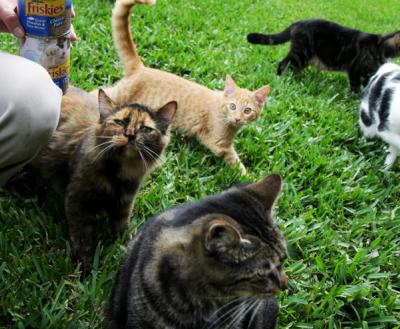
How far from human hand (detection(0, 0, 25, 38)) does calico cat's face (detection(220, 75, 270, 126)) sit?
6.52ft

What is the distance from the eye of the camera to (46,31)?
7.30 ft

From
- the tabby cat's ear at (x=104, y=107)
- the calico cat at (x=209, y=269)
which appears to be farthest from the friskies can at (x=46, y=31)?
the calico cat at (x=209, y=269)

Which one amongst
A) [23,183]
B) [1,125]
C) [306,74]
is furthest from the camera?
[306,74]

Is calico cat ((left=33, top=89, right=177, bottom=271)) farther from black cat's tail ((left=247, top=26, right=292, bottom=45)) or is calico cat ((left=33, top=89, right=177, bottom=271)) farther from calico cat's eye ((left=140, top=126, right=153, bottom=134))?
black cat's tail ((left=247, top=26, right=292, bottom=45))

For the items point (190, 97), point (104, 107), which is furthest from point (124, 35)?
point (104, 107)

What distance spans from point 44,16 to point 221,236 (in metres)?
1.44

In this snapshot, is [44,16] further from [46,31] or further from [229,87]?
[229,87]

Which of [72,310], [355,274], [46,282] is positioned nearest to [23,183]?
[46,282]

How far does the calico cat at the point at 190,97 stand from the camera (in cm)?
384

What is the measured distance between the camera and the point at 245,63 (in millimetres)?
5625

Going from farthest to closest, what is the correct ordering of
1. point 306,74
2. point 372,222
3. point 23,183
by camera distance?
point 306,74, point 372,222, point 23,183

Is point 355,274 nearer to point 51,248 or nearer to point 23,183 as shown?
point 51,248

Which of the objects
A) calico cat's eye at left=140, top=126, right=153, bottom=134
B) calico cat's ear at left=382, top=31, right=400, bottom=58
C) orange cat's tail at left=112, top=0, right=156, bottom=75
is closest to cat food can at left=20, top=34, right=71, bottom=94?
calico cat's eye at left=140, top=126, right=153, bottom=134

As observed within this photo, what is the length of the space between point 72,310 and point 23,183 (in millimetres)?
1155
